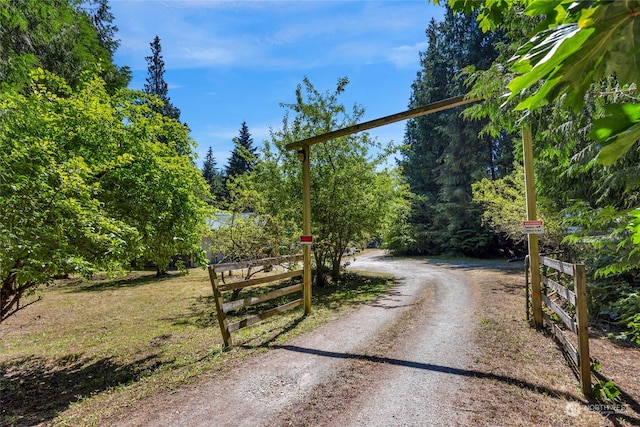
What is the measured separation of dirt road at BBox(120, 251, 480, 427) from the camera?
2.83 m

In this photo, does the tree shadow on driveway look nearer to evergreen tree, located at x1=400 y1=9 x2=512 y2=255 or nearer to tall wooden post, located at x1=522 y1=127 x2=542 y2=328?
tall wooden post, located at x1=522 y1=127 x2=542 y2=328

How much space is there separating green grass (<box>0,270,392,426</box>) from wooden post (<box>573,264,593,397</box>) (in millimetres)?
3720

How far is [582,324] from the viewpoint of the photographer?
312 cm

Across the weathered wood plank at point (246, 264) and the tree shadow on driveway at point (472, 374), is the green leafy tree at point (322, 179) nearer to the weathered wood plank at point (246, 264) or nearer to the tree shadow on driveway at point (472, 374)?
the weathered wood plank at point (246, 264)

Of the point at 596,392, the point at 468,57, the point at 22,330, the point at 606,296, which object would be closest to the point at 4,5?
the point at 22,330

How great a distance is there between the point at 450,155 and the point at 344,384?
68.6 ft

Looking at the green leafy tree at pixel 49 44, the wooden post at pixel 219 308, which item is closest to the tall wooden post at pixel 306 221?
the wooden post at pixel 219 308

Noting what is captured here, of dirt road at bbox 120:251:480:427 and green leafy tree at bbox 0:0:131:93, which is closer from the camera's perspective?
dirt road at bbox 120:251:480:427

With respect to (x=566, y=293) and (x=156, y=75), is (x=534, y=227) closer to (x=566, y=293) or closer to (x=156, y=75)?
(x=566, y=293)

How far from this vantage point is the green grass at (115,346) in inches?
146

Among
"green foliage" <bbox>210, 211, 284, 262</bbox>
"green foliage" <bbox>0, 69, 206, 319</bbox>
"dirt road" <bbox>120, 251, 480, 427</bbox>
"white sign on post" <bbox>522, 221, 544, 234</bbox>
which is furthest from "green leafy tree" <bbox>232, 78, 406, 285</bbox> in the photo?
"white sign on post" <bbox>522, 221, 544, 234</bbox>

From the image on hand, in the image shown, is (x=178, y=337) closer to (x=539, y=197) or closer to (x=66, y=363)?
(x=66, y=363)

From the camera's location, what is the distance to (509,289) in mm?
8289

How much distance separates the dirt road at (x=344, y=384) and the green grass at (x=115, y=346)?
1.60ft
